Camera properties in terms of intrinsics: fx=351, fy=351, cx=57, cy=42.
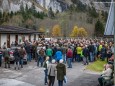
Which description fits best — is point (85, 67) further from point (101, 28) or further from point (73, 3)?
point (73, 3)

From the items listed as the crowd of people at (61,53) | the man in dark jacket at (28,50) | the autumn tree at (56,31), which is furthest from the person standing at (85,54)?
the autumn tree at (56,31)

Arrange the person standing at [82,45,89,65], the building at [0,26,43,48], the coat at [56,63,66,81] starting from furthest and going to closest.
A: the building at [0,26,43,48] → the person standing at [82,45,89,65] → the coat at [56,63,66,81]

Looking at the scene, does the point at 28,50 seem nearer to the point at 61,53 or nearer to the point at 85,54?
the point at 61,53

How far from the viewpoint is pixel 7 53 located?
2523 centimetres

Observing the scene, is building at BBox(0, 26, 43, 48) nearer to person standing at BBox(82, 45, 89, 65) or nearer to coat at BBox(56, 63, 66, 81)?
person standing at BBox(82, 45, 89, 65)

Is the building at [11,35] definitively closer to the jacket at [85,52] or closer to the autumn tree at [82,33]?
the jacket at [85,52]

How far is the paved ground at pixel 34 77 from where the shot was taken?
66.2ft

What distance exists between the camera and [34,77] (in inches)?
871

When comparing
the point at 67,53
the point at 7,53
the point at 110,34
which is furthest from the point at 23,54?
the point at 110,34

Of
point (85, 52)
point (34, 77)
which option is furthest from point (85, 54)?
point (34, 77)

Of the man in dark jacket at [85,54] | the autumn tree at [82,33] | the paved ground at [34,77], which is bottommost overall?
the paved ground at [34,77]

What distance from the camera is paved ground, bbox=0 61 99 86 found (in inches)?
795

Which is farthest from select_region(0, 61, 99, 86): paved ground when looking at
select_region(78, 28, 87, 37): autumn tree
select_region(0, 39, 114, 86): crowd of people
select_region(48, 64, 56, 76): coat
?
select_region(78, 28, 87, 37): autumn tree

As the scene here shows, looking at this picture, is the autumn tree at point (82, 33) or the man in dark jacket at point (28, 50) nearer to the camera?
the man in dark jacket at point (28, 50)
